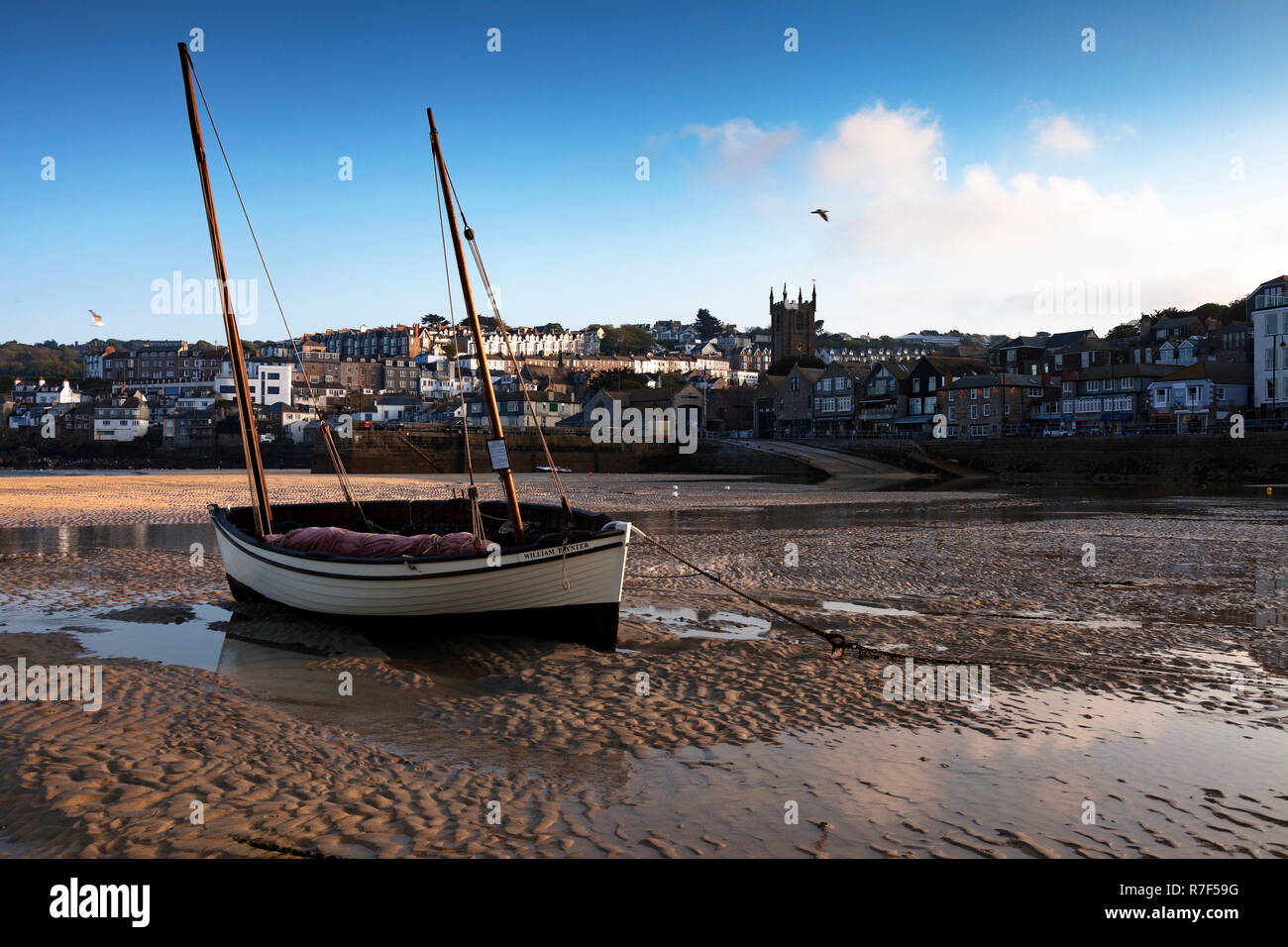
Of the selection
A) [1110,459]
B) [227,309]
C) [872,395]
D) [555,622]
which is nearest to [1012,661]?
[555,622]

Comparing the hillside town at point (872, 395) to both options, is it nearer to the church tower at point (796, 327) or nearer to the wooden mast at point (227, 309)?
the church tower at point (796, 327)

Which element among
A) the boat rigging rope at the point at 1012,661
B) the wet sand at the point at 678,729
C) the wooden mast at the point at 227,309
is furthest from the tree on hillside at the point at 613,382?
the boat rigging rope at the point at 1012,661

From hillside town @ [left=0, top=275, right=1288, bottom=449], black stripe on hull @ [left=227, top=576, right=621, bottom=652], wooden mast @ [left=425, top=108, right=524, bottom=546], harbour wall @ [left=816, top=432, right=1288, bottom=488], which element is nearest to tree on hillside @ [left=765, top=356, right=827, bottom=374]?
hillside town @ [left=0, top=275, right=1288, bottom=449]

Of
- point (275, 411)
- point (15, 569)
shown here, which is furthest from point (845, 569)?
point (275, 411)

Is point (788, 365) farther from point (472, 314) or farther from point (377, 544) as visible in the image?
point (377, 544)

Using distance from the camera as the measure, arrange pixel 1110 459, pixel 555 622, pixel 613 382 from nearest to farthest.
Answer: pixel 555 622
pixel 1110 459
pixel 613 382

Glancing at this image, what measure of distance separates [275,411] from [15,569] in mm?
116119

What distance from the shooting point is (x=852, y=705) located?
8.99 meters

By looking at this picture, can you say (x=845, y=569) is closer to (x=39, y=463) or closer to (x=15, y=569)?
(x=15, y=569)

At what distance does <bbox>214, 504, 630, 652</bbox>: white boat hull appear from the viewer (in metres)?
11.0

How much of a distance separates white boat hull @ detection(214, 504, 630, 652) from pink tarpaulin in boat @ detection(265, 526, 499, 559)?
36cm

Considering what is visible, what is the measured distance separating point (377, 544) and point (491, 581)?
8.53ft

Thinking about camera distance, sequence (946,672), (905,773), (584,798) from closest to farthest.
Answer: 1. (584,798)
2. (905,773)
3. (946,672)

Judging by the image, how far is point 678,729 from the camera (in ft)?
26.8
